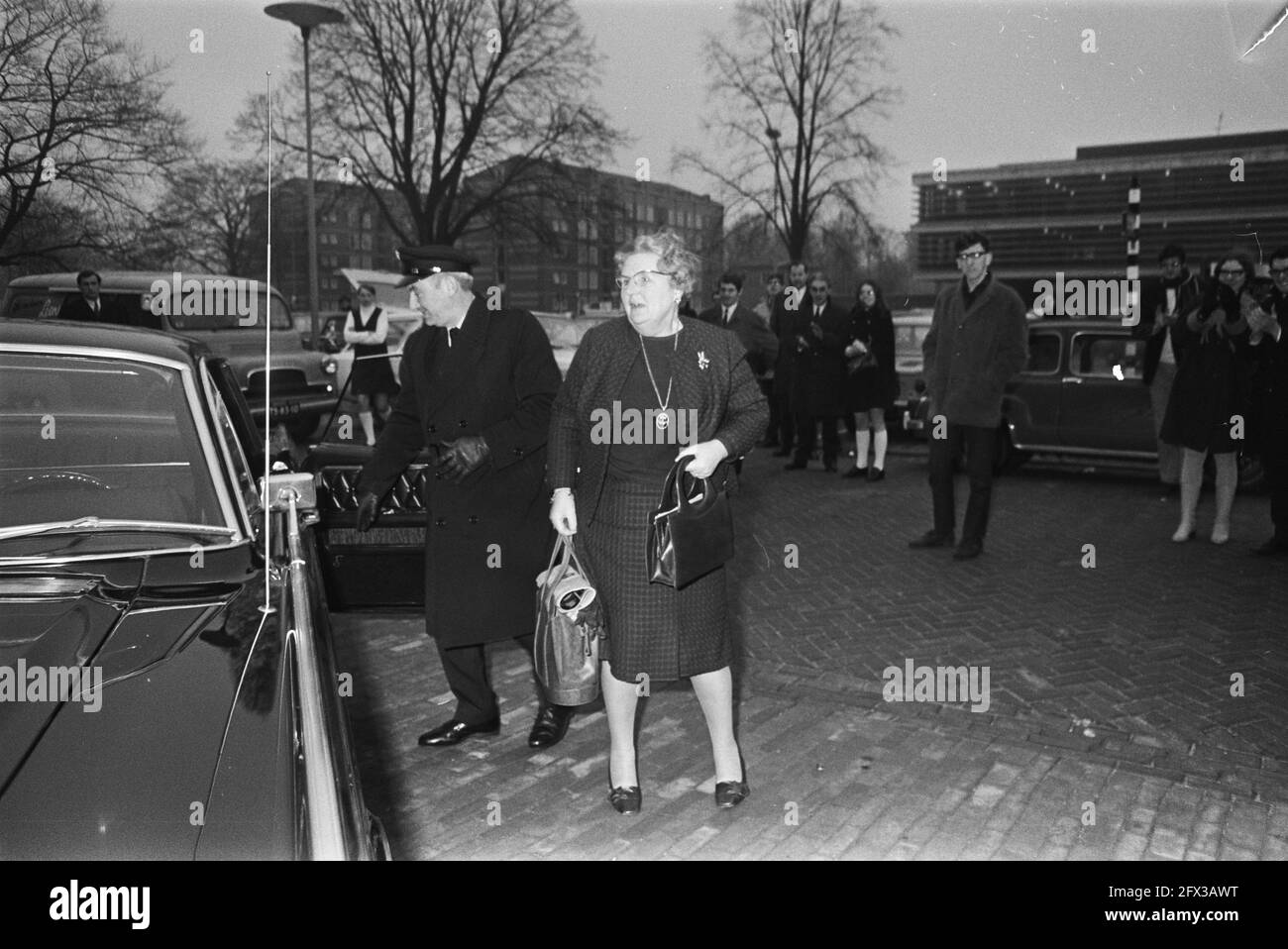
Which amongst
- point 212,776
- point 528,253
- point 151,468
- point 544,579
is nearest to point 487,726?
point 544,579

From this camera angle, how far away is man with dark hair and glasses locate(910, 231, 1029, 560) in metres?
7.73

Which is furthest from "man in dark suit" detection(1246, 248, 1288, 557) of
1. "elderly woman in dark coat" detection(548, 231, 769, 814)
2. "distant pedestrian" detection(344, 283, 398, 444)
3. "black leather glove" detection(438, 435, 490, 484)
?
"distant pedestrian" detection(344, 283, 398, 444)

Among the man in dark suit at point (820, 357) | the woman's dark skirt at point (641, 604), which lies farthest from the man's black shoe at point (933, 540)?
the woman's dark skirt at point (641, 604)

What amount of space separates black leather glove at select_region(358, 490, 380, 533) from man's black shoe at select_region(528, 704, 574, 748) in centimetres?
102

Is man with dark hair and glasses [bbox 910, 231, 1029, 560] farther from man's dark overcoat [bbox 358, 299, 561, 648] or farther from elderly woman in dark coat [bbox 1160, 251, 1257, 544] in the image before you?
man's dark overcoat [bbox 358, 299, 561, 648]

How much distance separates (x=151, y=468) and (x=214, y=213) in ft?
13.2

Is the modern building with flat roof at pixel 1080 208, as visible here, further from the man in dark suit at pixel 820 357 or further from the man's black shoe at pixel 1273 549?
the man's black shoe at pixel 1273 549

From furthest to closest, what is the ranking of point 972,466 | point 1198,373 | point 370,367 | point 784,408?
point 784,408 → point 370,367 → point 1198,373 → point 972,466

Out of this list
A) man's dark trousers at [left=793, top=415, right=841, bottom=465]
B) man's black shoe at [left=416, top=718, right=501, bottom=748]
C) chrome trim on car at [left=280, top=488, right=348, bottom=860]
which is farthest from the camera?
man's dark trousers at [left=793, top=415, right=841, bottom=465]

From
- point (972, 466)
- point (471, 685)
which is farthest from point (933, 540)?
point (471, 685)

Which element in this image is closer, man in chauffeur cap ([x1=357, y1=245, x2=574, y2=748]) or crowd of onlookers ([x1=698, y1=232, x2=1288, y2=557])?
man in chauffeur cap ([x1=357, y1=245, x2=574, y2=748])

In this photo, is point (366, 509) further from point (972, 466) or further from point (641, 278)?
point (972, 466)

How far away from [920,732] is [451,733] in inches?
73.0

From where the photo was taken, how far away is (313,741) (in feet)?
6.13
